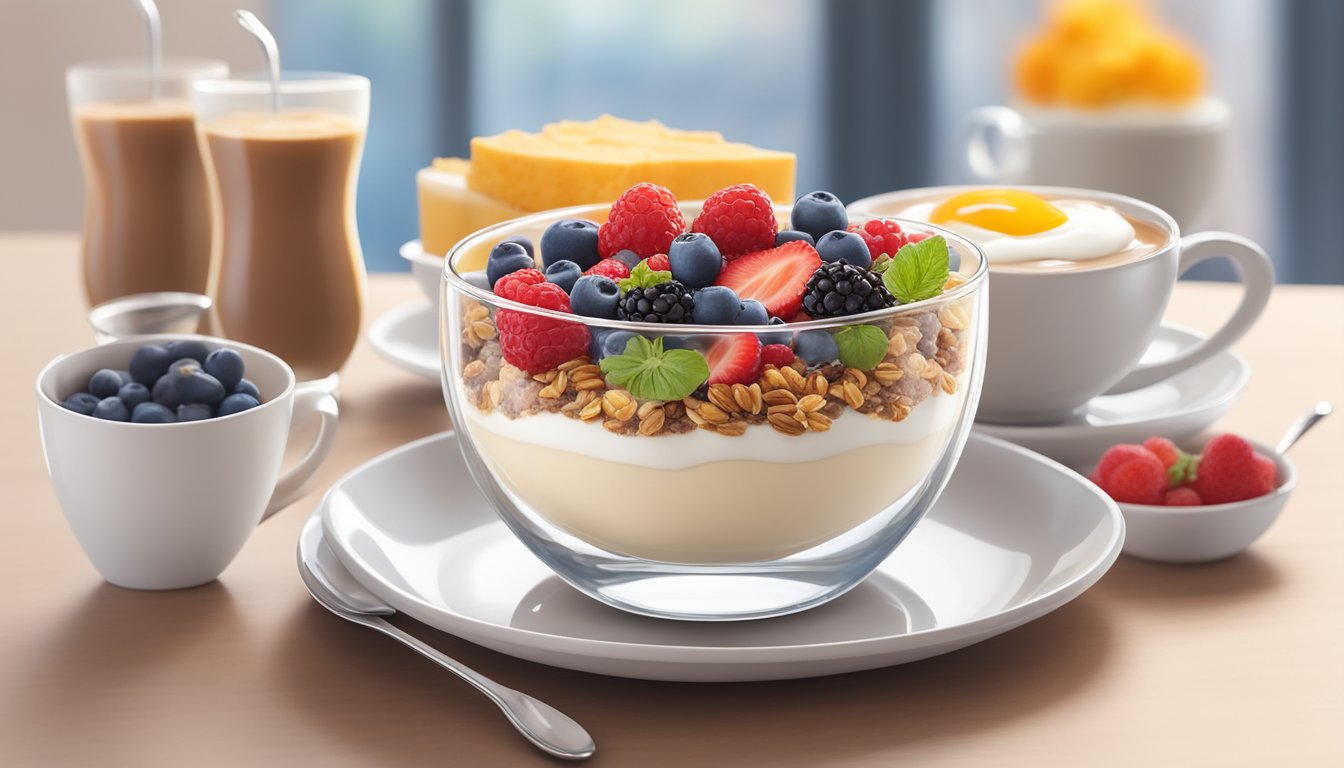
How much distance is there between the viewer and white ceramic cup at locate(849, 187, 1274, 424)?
1.03 m

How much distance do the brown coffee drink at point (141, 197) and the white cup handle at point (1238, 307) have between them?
2.96 feet

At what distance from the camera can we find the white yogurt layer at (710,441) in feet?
2.31

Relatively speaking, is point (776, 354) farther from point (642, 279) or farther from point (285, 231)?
point (285, 231)

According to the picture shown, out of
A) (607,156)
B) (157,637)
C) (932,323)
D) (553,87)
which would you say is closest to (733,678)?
(932,323)

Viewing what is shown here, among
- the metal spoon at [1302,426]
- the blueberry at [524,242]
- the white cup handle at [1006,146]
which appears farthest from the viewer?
the white cup handle at [1006,146]

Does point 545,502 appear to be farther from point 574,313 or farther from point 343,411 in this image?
point 343,411

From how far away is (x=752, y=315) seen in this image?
2.33 ft

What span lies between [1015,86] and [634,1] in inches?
37.6

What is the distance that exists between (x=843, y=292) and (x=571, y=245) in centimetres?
20

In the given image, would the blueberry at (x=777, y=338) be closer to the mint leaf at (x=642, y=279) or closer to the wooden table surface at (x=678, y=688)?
the mint leaf at (x=642, y=279)

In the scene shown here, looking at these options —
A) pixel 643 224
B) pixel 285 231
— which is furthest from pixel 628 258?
pixel 285 231

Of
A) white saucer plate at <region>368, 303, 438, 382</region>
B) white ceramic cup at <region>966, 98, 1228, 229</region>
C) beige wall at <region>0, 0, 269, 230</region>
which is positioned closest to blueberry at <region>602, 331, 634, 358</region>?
white saucer plate at <region>368, 303, 438, 382</region>

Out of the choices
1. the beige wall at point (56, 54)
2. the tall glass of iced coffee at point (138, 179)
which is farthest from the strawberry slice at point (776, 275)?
the beige wall at point (56, 54)

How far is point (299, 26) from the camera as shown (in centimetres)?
332
